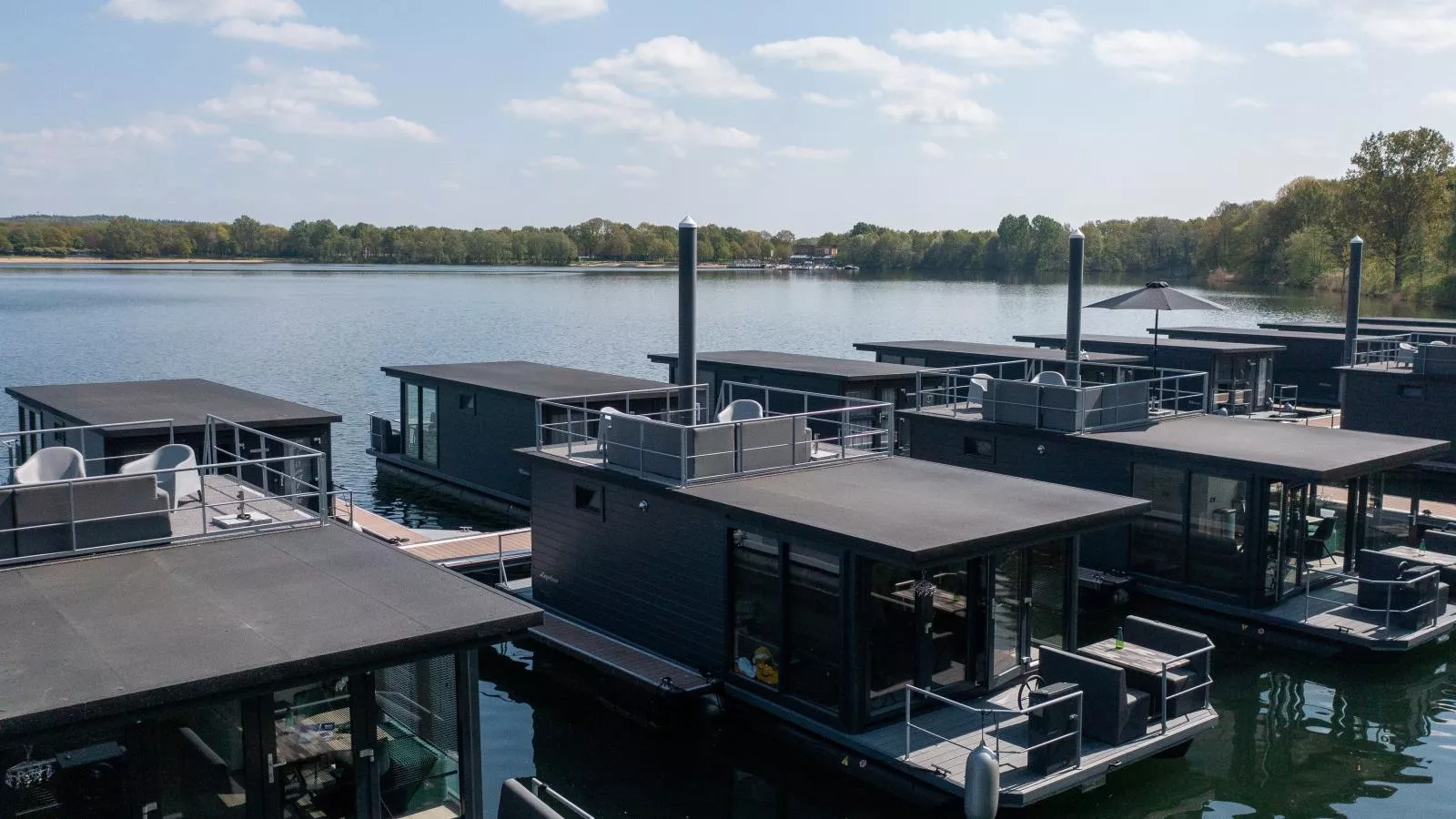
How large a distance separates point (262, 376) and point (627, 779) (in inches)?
1765

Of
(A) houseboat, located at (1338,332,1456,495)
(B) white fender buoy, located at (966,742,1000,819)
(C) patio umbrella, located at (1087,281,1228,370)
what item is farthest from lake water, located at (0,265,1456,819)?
(C) patio umbrella, located at (1087,281,1228,370)

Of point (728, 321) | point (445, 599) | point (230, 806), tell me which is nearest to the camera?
point (230, 806)

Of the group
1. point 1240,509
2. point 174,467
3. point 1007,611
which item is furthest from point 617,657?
point 1240,509

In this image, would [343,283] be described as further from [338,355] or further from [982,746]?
[982,746]

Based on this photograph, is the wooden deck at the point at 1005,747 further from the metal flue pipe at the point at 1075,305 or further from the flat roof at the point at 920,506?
the metal flue pipe at the point at 1075,305

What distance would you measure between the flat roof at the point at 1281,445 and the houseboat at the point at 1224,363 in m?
11.2

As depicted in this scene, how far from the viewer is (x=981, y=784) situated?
11227 mm

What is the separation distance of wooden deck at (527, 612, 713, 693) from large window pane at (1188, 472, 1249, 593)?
28.6 ft

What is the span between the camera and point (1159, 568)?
63.8 ft

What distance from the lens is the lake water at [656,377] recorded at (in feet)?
45.6

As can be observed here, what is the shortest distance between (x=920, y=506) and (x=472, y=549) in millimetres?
9811

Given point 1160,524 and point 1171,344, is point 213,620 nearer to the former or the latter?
point 1160,524

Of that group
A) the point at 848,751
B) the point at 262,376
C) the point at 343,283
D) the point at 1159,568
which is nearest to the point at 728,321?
the point at 262,376

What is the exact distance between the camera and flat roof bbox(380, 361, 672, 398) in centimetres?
2623
